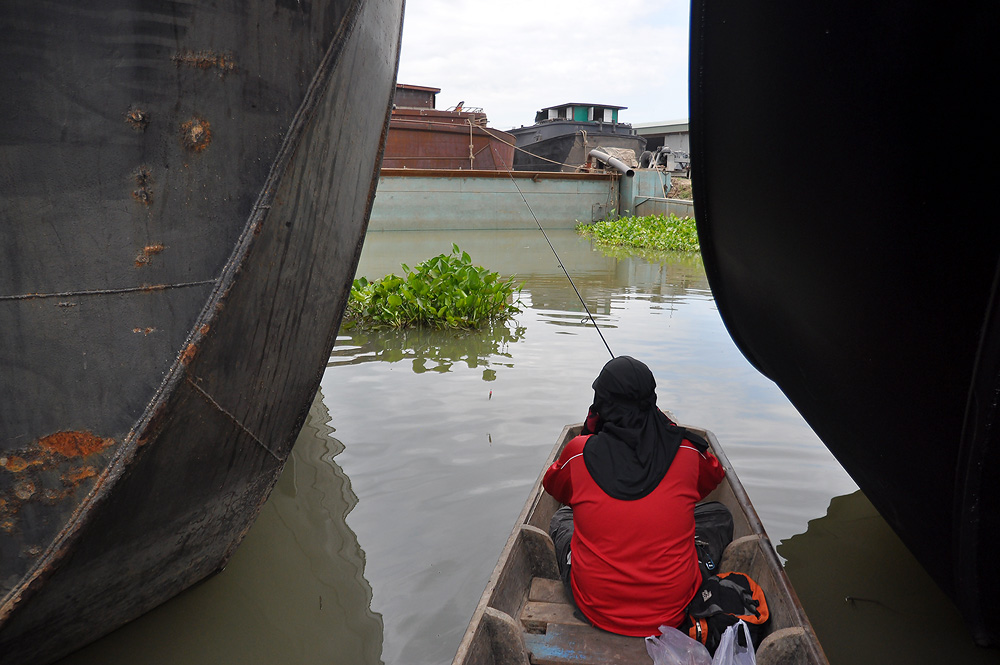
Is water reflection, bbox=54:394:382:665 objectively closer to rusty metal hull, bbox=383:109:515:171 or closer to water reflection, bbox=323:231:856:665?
water reflection, bbox=323:231:856:665

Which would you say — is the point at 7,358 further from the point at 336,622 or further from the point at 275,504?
the point at 275,504

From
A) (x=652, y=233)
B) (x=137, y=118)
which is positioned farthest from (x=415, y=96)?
→ (x=137, y=118)

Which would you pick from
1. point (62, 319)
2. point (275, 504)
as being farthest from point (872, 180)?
point (275, 504)

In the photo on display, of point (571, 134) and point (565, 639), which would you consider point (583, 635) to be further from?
point (571, 134)

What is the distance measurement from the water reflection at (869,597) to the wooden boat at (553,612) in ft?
1.40

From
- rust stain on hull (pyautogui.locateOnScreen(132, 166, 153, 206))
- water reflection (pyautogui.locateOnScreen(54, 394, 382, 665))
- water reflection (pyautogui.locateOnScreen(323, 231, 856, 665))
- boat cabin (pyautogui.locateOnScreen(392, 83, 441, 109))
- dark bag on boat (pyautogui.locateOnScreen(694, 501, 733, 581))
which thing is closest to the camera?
rust stain on hull (pyautogui.locateOnScreen(132, 166, 153, 206))

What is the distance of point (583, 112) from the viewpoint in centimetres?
2689

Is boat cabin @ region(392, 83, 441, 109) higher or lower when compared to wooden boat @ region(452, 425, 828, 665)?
higher

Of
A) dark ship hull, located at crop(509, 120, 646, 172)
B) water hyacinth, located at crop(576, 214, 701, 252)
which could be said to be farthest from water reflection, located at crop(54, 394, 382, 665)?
dark ship hull, located at crop(509, 120, 646, 172)

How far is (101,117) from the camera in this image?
6.17ft

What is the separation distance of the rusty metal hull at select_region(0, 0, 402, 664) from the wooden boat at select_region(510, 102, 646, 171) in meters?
23.4

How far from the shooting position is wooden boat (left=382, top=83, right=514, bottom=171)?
66.5 feet

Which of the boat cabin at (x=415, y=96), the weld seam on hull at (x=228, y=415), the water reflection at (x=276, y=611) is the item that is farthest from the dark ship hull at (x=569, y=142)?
the weld seam on hull at (x=228, y=415)

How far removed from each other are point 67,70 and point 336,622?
223 cm
